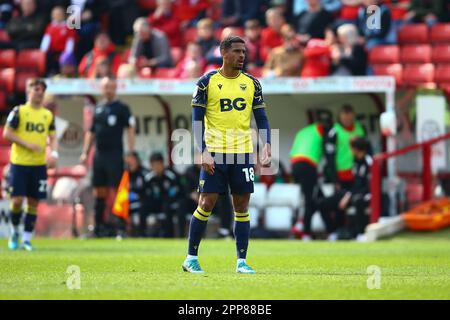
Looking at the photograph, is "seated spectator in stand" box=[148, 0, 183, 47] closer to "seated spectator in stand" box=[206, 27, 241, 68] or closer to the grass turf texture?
"seated spectator in stand" box=[206, 27, 241, 68]

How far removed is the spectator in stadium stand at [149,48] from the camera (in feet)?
73.8

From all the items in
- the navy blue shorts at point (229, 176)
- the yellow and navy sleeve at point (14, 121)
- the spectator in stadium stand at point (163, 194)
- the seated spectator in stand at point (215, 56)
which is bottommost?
the spectator in stadium stand at point (163, 194)

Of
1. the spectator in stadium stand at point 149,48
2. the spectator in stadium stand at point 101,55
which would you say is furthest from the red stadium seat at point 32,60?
the spectator in stadium stand at point 149,48

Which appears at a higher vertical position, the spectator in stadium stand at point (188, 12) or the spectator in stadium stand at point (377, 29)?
the spectator in stadium stand at point (188, 12)

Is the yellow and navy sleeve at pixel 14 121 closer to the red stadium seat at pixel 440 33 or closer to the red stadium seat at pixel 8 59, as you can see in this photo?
the red stadium seat at pixel 8 59

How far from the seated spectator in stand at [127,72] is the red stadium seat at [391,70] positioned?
184 inches

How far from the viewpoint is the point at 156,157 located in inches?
809

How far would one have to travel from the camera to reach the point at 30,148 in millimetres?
15695

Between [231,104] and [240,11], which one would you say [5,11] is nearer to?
A: [240,11]

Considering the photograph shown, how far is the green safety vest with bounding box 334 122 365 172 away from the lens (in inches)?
785

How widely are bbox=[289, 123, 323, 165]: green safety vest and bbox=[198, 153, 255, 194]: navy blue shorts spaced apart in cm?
912

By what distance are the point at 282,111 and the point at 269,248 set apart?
5750 mm
